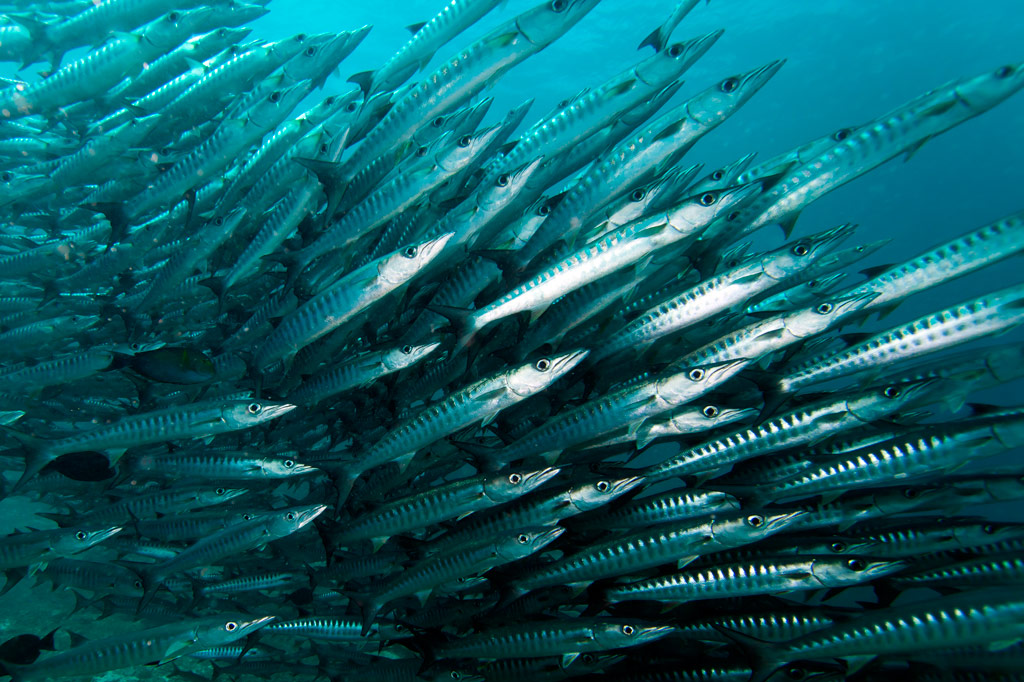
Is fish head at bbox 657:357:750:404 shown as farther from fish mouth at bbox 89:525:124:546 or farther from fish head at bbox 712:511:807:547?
fish mouth at bbox 89:525:124:546

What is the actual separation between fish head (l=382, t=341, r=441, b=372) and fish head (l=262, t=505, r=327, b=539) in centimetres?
150

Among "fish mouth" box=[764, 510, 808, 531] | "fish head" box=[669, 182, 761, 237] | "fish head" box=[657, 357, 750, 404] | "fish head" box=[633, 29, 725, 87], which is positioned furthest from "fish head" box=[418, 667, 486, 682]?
"fish head" box=[633, 29, 725, 87]

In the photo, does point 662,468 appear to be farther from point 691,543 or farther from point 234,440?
point 234,440

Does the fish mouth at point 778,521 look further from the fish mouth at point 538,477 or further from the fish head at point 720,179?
the fish head at point 720,179

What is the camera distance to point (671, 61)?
11.8 ft

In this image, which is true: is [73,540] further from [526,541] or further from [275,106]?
[275,106]

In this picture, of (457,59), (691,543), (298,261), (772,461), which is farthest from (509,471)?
(457,59)

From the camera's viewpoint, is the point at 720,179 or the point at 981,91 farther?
the point at 720,179

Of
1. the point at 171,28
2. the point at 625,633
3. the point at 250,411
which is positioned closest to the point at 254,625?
the point at 250,411

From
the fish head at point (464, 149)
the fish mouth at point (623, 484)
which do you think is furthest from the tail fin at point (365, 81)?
the fish mouth at point (623, 484)

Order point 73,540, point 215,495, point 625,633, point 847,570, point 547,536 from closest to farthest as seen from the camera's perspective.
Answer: point 847,570
point 625,633
point 547,536
point 73,540
point 215,495

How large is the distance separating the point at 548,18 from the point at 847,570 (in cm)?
464

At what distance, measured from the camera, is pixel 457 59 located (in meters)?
4.04

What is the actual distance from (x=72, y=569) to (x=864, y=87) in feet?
188
